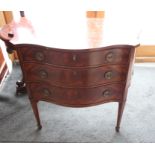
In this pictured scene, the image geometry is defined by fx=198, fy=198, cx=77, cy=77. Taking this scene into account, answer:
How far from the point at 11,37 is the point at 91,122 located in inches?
36.6

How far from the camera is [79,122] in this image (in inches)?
65.2

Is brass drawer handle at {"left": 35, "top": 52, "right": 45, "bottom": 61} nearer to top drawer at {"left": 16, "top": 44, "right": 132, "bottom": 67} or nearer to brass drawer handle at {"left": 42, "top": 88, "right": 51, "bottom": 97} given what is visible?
top drawer at {"left": 16, "top": 44, "right": 132, "bottom": 67}

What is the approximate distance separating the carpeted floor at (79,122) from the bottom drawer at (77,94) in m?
0.37

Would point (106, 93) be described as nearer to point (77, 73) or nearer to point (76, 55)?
point (77, 73)

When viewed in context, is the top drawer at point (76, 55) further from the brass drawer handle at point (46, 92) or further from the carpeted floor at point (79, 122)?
the carpeted floor at point (79, 122)

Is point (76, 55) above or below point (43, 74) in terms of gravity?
above

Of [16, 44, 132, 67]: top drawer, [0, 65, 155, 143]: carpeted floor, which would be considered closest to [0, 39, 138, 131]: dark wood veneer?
[16, 44, 132, 67]: top drawer

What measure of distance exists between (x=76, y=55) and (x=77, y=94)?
30cm

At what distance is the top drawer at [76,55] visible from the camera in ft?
3.42

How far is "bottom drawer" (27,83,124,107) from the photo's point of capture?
1.24m

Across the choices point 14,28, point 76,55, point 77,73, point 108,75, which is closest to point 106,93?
point 108,75

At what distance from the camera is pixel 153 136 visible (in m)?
1.52
